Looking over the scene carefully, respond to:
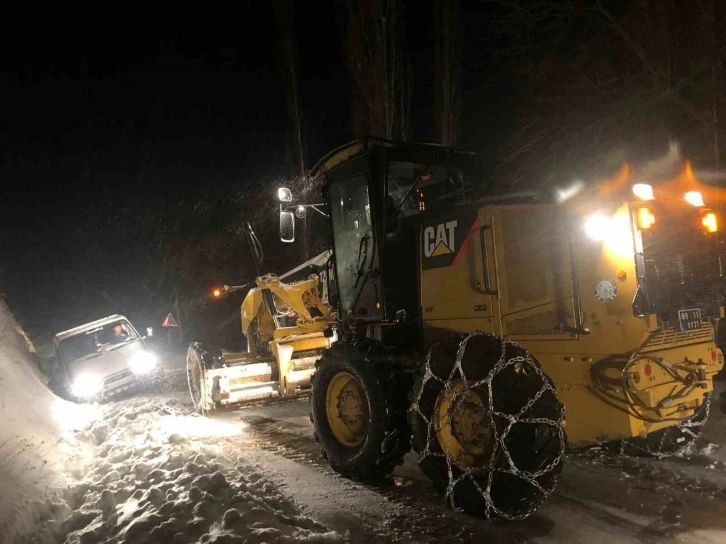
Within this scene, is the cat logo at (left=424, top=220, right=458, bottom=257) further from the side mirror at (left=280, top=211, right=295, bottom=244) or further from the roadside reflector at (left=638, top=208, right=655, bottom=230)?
the side mirror at (left=280, top=211, right=295, bottom=244)

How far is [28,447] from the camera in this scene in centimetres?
561

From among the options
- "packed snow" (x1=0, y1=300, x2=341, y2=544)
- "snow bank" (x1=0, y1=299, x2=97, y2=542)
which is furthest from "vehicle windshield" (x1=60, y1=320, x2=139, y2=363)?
"packed snow" (x1=0, y1=300, x2=341, y2=544)

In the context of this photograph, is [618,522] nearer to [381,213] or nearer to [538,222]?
[538,222]

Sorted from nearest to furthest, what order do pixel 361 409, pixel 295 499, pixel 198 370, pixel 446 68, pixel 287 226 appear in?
1. pixel 295 499
2. pixel 361 409
3. pixel 287 226
4. pixel 198 370
5. pixel 446 68

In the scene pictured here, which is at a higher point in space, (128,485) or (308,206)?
(308,206)

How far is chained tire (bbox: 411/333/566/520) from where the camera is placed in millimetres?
3750

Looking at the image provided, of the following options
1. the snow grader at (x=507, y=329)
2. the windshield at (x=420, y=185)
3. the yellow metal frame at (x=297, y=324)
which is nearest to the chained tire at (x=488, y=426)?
the snow grader at (x=507, y=329)

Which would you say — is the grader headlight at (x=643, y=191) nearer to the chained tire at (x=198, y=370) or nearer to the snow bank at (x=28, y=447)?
the snow bank at (x=28, y=447)

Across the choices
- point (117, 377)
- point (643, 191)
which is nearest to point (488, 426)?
point (643, 191)

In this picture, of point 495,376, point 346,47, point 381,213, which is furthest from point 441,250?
point 346,47

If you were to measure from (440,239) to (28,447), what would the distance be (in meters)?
4.76

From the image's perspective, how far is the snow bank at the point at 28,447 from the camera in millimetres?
4312

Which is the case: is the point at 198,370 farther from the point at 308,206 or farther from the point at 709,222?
the point at 709,222

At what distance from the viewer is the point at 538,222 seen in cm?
454
